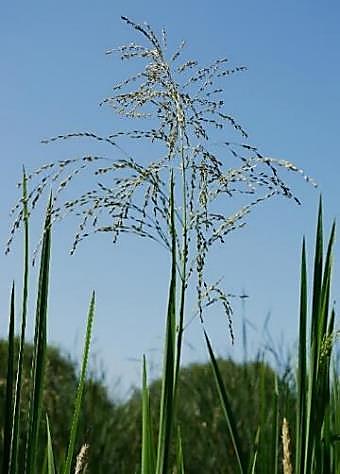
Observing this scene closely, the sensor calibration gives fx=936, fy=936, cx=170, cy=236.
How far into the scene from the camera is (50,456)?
44.4 inches

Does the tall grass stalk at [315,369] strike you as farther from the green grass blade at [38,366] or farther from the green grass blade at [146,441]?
the green grass blade at [38,366]

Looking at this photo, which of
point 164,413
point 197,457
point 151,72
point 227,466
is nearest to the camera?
point 164,413

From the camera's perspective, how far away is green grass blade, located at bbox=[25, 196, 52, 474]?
96 centimetres

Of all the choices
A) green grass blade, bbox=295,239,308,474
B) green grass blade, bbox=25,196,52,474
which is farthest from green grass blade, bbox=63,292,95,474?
green grass blade, bbox=295,239,308,474

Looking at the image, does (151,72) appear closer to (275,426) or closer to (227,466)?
(275,426)

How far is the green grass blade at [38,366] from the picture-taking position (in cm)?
96

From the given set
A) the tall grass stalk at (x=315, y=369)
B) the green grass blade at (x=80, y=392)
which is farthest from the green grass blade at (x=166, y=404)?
the tall grass stalk at (x=315, y=369)

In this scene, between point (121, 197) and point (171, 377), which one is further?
point (121, 197)

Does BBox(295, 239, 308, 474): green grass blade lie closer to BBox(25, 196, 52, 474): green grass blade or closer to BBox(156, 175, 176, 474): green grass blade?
BBox(156, 175, 176, 474): green grass blade

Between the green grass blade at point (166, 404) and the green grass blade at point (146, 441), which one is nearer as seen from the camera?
the green grass blade at point (166, 404)

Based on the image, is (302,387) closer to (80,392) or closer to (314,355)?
(314,355)

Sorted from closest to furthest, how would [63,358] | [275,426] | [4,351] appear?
[275,426] → [4,351] → [63,358]

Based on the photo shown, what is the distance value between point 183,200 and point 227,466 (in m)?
3.47

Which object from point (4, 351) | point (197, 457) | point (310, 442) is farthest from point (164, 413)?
point (4, 351)
